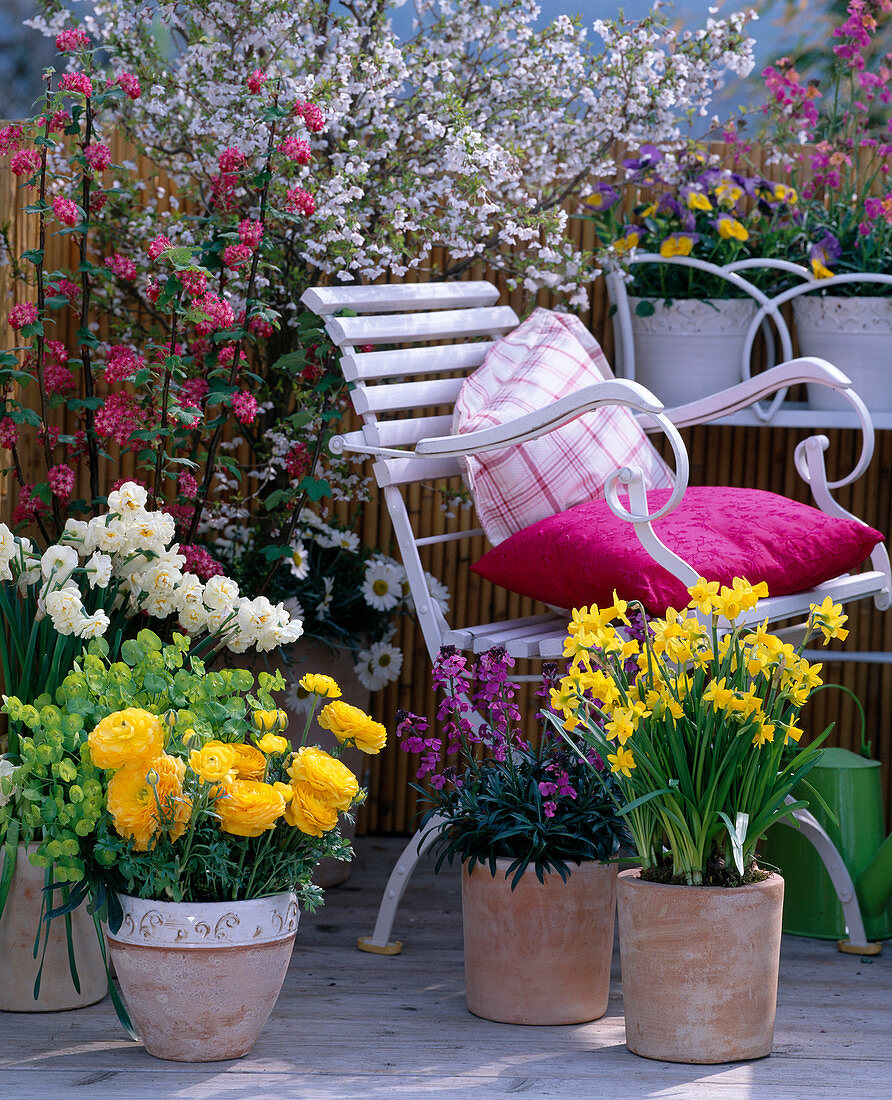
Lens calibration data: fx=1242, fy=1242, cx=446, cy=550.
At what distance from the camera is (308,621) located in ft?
8.16

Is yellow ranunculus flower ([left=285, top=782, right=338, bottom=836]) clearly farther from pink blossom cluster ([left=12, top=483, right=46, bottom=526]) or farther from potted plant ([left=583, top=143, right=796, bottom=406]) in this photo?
potted plant ([left=583, top=143, right=796, bottom=406])

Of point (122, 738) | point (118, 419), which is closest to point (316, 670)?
point (118, 419)

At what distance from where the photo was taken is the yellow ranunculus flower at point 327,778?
162 centimetres

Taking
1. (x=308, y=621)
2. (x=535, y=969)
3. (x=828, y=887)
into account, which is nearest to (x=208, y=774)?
(x=535, y=969)

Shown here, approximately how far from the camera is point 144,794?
5.07 ft

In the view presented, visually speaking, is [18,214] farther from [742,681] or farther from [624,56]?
[742,681]

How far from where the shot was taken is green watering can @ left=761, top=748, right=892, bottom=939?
2260 mm

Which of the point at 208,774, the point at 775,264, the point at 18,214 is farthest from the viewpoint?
the point at 775,264

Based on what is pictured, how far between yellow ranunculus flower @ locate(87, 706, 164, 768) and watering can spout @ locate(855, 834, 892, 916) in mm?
1356

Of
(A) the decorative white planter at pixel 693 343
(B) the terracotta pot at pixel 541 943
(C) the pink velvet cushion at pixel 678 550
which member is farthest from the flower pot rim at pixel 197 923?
(A) the decorative white planter at pixel 693 343

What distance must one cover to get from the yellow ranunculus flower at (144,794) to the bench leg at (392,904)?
0.59m

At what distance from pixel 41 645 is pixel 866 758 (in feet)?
5.02

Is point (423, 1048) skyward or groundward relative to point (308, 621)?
groundward

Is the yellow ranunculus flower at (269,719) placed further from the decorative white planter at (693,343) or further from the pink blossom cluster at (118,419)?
the decorative white planter at (693,343)
